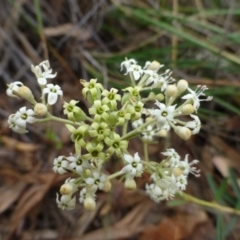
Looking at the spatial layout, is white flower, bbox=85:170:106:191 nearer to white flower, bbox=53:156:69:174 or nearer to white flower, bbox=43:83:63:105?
white flower, bbox=53:156:69:174

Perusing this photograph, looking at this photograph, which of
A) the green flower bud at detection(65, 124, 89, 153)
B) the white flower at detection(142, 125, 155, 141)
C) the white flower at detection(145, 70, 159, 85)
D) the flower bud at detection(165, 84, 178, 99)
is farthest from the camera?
the white flower at detection(142, 125, 155, 141)

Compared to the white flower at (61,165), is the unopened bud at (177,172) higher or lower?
lower

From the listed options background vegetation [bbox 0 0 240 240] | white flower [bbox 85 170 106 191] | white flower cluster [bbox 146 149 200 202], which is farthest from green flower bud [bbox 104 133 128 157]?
background vegetation [bbox 0 0 240 240]

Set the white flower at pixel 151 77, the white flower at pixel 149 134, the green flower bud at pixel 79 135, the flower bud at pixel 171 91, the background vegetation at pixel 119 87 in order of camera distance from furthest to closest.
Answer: the background vegetation at pixel 119 87 → the white flower at pixel 149 134 → the white flower at pixel 151 77 → the flower bud at pixel 171 91 → the green flower bud at pixel 79 135

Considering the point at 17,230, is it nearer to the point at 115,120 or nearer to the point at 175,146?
the point at 175,146

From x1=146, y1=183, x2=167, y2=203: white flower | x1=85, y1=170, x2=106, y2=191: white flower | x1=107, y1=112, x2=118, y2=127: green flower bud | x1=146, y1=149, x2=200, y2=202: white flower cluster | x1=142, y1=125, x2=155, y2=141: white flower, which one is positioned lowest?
x1=146, y1=183, x2=167, y2=203: white flower

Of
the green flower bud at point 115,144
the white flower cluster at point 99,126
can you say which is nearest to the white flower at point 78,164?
the white flower cluster at point 99,126

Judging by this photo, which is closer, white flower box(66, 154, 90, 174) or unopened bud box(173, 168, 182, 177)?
white flower box(66, 154, 90, 174)

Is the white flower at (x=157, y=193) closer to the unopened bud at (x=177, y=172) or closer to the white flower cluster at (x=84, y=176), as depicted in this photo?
the unopened bud at (x=177, y=172)
